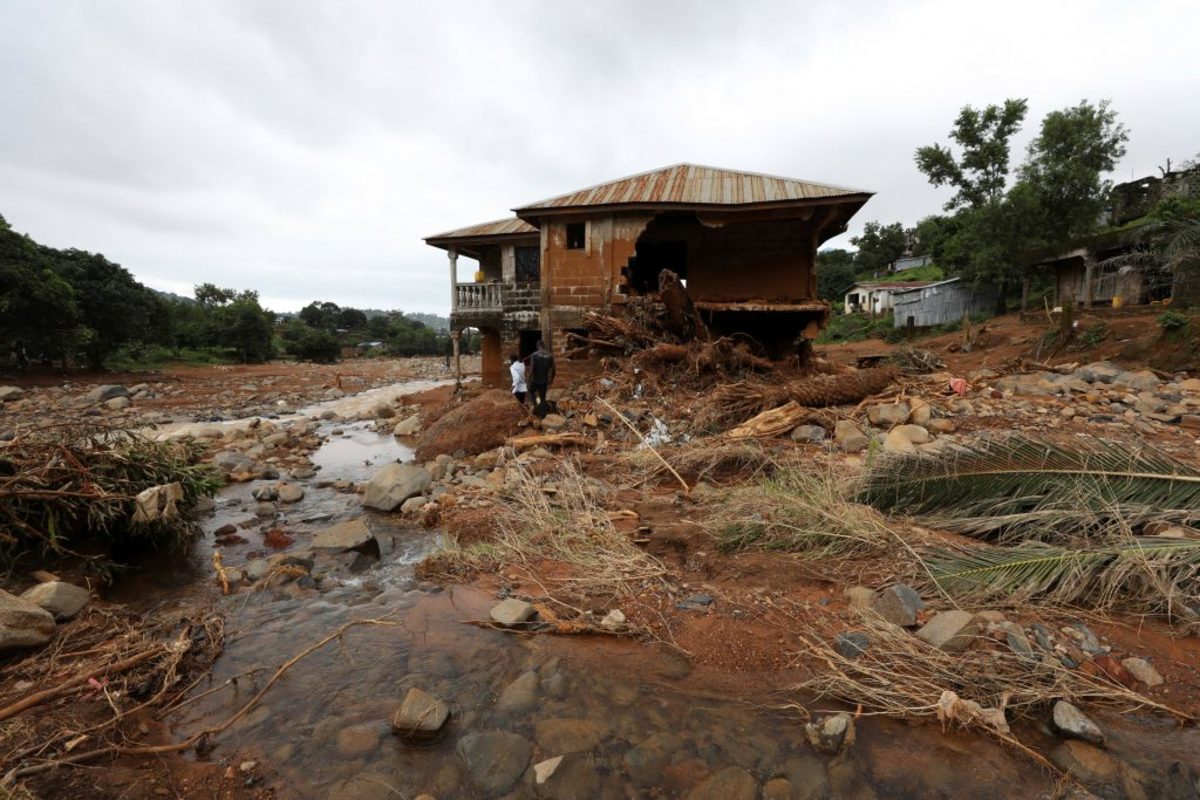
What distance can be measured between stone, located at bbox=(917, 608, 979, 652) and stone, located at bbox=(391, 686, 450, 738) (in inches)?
105

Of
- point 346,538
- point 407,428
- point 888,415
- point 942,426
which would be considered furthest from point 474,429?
point 942,426

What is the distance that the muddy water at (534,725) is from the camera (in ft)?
7.30

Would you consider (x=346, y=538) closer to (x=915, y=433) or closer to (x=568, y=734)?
(x=568, y=734)

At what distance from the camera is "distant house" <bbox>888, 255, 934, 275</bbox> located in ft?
148

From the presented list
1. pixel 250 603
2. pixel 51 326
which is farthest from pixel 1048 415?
pixel 51 326

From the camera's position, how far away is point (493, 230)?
1619 cm

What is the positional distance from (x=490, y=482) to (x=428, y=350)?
53.8 meters

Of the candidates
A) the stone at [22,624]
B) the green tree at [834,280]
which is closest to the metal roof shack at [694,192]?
the stone at [22,624]

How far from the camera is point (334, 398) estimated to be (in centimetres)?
2206

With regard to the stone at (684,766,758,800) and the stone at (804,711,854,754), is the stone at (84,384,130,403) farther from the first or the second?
the stone at (804,711,854,754)

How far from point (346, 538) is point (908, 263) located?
5334 cm

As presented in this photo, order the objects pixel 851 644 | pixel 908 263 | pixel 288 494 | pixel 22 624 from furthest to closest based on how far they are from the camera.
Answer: pixel 908 263, pixel 288 494, pixel 22 624, pixel 851 644

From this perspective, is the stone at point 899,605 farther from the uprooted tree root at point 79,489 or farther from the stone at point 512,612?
the uprooted tree root at point 79,489

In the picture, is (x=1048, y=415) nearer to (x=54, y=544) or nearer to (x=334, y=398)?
(x=54, y=544)
